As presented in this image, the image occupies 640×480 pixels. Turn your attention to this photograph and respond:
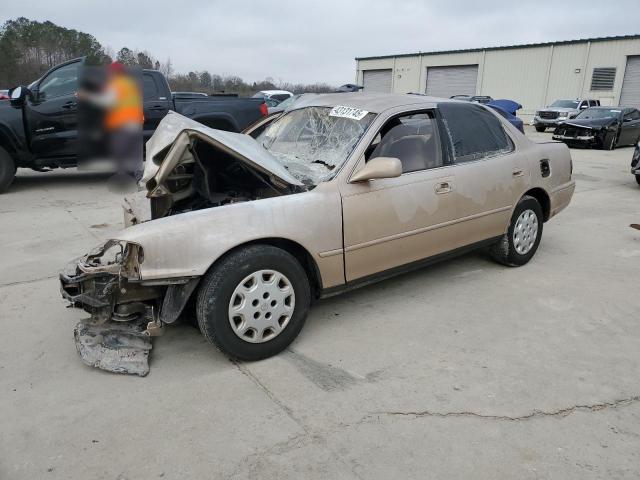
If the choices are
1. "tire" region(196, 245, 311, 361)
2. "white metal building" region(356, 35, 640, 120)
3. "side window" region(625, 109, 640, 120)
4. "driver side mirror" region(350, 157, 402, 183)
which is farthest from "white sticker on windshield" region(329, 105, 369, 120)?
"white metal building" region(356, 35, 640, 120)

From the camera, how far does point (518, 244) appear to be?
4.81 m

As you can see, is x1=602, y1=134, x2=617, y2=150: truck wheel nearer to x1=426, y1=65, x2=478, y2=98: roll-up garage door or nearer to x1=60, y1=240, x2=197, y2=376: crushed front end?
x1=60, y1=240, x2=197, y2=376: crushed front end

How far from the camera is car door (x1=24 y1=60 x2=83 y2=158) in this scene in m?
8.12

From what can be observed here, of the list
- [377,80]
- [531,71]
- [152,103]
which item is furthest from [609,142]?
[377,80]

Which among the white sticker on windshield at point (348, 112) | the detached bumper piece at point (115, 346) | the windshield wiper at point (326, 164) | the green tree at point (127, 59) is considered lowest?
the detached bumper piece at point (115, 346)

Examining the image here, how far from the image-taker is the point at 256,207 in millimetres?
3074

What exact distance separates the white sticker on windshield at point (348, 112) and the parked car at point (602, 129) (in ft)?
50.4

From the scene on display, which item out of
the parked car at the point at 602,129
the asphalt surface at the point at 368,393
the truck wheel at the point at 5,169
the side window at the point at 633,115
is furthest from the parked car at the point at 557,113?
the truck wheel at the point at 5,169

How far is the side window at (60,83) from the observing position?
27.0 ft

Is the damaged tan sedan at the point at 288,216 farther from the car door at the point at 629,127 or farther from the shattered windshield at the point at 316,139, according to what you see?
the car door at the point at 629,127

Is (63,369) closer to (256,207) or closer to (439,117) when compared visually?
(256,207)

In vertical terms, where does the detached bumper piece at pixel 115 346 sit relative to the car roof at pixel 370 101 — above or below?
below

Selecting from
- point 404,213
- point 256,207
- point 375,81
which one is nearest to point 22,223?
point 256,207

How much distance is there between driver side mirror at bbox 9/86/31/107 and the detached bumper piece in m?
6.35
